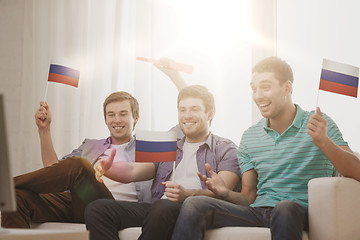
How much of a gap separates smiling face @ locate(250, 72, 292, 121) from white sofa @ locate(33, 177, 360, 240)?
48cm

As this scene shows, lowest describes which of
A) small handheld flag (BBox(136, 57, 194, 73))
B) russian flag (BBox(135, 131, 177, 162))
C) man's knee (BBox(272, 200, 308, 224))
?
man's knee (BBox(272, 200, 308, 224))

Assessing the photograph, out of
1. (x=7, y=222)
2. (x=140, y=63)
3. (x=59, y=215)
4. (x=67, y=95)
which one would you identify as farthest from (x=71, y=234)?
(x=67, y=95)

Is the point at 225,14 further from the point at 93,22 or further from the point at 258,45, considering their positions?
the point at 93,22

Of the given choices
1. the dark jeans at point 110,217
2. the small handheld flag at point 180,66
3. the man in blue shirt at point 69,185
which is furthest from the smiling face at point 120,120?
the dark jeans at point 110,217

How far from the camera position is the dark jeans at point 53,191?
2216mm

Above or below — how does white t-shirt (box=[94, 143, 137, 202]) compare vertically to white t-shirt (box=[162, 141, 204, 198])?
below

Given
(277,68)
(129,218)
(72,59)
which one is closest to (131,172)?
(129,218)

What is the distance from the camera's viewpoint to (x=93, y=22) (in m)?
3.49

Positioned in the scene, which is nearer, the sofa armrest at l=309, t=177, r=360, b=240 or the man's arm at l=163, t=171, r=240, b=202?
the sofa armrest at l=309, t=177, r=360, b=240

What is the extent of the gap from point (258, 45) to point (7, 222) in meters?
1.85

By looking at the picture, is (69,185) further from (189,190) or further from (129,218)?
(189,190)

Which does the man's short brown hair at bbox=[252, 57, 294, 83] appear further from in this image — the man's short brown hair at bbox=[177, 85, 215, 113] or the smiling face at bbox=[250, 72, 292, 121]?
the man's short brown hair at bbox=[177, 85, 215, 113]

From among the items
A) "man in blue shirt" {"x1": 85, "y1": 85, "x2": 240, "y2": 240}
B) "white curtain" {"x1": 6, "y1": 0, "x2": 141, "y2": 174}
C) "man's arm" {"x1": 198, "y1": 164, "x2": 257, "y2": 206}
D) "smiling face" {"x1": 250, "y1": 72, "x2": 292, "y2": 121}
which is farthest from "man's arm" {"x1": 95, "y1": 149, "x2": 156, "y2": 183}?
"white curtain" {"x1": 6, "y1": 0, "x2": 141, "y2": 174}

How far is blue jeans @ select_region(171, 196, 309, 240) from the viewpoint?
163cm
